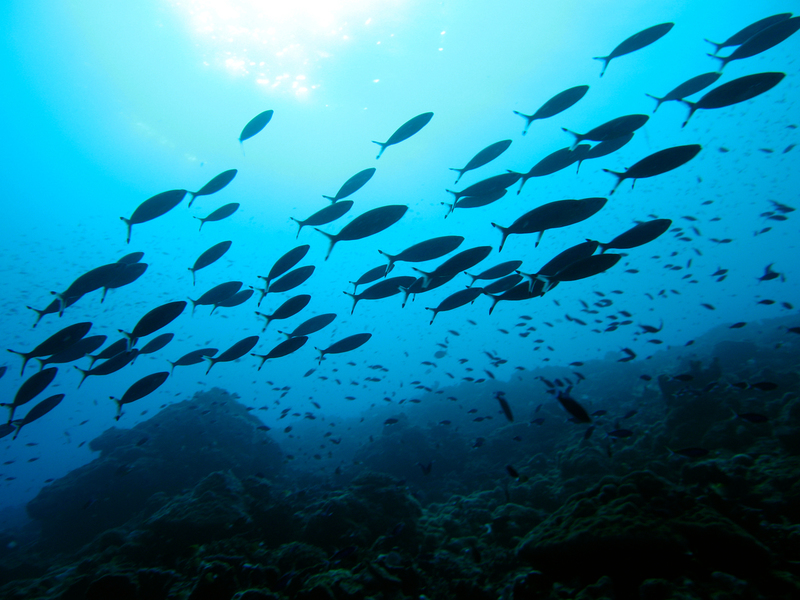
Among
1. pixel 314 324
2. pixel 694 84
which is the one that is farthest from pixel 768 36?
pixel 314 324

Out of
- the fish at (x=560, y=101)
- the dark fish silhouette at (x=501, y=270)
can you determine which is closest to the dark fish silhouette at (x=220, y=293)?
the dark fish silhouette at (x=501, y=270)

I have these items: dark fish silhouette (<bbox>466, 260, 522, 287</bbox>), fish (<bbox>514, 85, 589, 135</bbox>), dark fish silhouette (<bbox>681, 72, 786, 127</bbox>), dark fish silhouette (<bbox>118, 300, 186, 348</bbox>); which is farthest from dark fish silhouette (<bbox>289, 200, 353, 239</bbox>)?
dark fish silhouette (<bbox>681, 72, 786, 127</bbox>)

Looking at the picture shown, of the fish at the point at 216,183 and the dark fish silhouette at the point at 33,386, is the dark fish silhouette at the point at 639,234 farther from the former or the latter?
the dark fish silhouette at the point at 33,386

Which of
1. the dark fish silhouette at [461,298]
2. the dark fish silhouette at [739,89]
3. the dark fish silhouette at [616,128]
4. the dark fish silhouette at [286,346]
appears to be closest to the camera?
the dark fish silhouette at [739,89]

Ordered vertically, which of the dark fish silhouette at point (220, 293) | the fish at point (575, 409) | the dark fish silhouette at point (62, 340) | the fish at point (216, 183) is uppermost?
the fish at point (216, 183)

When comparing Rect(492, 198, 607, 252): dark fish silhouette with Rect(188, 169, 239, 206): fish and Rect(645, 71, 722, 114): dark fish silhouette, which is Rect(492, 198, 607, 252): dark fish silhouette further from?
Rect(188, 169, 239, 206): fish

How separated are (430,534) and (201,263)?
716 centimetres

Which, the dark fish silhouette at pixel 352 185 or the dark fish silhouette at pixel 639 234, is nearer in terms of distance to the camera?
the dark fish silhouette at pixel 639 234

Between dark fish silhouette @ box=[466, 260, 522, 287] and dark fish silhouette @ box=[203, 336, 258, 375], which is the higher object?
dark fish silhouette @ box=[203, 336, 258, 375]

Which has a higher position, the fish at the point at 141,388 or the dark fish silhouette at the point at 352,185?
the dark fish silhouette at the point at 352,185

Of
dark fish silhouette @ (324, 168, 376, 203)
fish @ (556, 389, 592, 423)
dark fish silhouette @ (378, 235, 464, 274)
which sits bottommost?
fish @ (556, 389, 592, 423)

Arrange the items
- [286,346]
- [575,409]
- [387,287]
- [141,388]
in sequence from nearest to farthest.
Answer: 1. [575,409]
2. [141,388]
3. [387,287]
4. [286,346]

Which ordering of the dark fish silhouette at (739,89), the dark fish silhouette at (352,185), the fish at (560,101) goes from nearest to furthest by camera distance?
the dark fish silhouette at (739,89)
the fish at (560,101)
the dark fish silhouette at (352,185)

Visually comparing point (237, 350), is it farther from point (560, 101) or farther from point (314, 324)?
point (560, 101)
